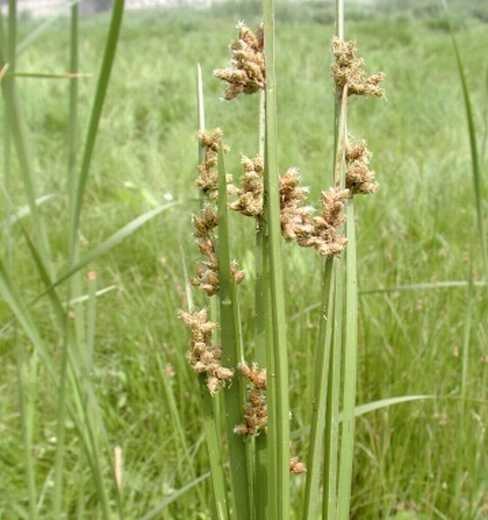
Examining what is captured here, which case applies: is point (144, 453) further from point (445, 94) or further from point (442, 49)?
point (442, 49)

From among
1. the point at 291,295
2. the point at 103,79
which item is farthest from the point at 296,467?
the point at 291,295

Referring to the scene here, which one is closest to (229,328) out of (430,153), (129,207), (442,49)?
(129,207)

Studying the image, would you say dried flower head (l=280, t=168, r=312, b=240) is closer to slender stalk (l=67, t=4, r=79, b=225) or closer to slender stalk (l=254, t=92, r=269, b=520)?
slender stalk (l=254, t=92, r=269, b=520)

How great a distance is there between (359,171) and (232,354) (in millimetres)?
121

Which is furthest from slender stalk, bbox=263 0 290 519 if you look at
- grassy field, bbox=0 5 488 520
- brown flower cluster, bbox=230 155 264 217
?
grassy field, bbox=0 5 488 520

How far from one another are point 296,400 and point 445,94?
2.43 meters

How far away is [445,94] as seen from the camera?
10.9 ft

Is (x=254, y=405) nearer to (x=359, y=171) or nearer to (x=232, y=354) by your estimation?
(x=232, y=354)

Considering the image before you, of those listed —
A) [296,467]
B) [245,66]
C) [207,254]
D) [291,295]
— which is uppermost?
[245,66]

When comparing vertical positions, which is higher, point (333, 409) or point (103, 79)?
point (103, 79)

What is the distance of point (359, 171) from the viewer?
1.46 ft

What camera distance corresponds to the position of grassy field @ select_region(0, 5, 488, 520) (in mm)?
1006

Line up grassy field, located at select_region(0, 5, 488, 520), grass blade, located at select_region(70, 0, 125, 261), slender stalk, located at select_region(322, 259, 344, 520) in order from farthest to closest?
grassy field, located at select_region(0, 5, 488, 520) → slender stalk, located at select_region(322, 259, 344, 520) → grass blade, located at select_region(70, 0, 125, 261)

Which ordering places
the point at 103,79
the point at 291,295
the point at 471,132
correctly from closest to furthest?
the point at 103,79 → the point at 471,132 → the point at 291,295
